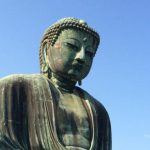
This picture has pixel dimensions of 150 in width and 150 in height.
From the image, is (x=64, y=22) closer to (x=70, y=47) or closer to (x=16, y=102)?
(x=70, y=47)

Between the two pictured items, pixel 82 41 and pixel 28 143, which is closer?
pixel 28 143

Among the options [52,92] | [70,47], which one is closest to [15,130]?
[52,92]

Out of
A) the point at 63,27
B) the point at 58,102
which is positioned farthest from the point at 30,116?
the point at 63,27

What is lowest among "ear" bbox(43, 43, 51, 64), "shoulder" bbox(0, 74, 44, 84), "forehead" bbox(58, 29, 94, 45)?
"shoulder" bbox(0, 74, 44, 84)

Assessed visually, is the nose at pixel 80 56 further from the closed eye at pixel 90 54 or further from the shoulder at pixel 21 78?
the shoulder at pixel 21 78

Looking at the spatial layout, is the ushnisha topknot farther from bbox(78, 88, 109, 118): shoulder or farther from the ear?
bbox(78, 88, 109, 118): shoulder

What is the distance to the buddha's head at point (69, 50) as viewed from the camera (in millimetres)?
12477

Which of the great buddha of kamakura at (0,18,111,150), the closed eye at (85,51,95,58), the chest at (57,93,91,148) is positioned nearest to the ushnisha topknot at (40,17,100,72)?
the great buddha of kamakura at (0,18,111,150)

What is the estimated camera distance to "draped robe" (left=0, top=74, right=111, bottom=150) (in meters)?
11.7

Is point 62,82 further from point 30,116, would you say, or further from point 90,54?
point 30,116

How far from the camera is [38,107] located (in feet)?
39.4

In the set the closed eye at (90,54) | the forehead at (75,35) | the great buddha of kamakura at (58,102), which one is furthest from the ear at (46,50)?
the closed eye at (90,54)

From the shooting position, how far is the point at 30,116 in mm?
11953

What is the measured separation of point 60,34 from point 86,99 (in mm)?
1363
